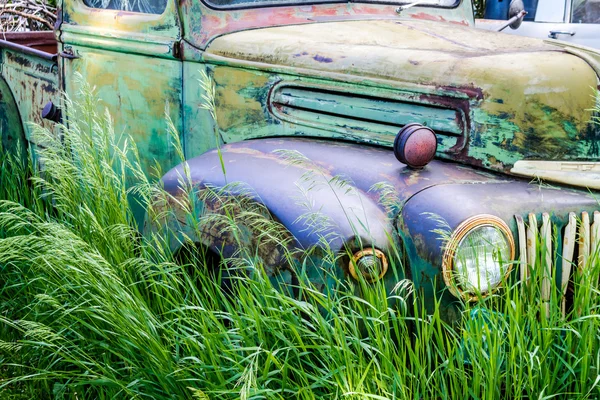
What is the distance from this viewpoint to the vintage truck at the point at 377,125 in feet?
7.06

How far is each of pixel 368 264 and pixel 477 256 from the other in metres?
0.30

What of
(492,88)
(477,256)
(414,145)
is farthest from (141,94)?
(477,256)

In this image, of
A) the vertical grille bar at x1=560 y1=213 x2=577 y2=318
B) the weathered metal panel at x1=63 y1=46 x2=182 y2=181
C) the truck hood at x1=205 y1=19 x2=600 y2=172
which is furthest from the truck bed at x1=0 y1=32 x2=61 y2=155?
the vertical grille bar at x1=560 y1=213 x2=577 y2=318

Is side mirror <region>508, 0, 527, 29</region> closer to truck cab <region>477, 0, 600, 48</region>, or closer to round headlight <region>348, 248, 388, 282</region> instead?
round headlight <region>348, 248, 388, 282</region>

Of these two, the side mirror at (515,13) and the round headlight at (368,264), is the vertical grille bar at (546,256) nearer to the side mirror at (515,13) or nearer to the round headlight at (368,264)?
the round headlight at (368,264)

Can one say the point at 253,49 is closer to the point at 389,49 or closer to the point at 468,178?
the point at 389,49

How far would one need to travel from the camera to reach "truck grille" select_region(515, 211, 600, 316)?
216 cm

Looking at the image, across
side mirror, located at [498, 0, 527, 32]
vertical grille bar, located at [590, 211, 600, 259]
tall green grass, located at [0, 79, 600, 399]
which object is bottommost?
tall green grass, located at [0, 79, 600, 399]

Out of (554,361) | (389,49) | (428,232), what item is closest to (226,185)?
(428,232)

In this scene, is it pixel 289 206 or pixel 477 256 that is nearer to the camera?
pixel 477 256

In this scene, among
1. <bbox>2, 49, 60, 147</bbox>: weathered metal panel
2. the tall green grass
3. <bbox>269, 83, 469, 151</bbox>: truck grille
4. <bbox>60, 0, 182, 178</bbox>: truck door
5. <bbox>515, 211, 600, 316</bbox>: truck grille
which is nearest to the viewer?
the tall green grass

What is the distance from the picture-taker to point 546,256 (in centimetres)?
218

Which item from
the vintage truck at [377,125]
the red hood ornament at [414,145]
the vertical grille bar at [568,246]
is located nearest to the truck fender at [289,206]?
the vintage truck at [377,125]

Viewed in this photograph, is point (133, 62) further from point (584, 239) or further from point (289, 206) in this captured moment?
point (584, 239)
